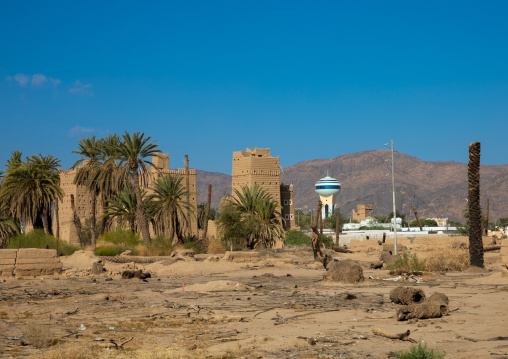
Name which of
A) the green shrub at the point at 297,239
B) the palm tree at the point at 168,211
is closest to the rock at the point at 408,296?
the palm tree at the point at 168,211

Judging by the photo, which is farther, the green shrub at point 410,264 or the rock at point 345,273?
the green shrub at point 410,264

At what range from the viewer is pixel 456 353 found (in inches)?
298

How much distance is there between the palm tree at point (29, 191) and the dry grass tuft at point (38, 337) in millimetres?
28029

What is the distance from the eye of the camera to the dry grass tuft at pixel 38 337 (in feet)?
28.6

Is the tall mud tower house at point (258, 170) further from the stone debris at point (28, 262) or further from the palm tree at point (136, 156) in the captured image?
the stone debris at point (28, 262)

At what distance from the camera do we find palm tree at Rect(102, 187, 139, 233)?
121ft

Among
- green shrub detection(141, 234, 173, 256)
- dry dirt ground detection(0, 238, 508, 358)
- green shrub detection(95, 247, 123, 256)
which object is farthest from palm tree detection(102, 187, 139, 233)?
dry dirt ground detection(0, 238, 508, 358)

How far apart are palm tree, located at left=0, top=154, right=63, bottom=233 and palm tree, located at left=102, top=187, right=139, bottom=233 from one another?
3281mm

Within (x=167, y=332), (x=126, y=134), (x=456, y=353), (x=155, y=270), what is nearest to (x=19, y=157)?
(x=126, y=134)

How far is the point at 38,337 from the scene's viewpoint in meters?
8.79

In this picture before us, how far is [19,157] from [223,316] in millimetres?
35087

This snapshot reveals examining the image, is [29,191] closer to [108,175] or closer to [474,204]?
[108,175]

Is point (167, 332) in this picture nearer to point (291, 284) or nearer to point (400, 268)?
point (291, 284)

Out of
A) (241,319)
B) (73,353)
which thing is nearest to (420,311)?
(241,319)
